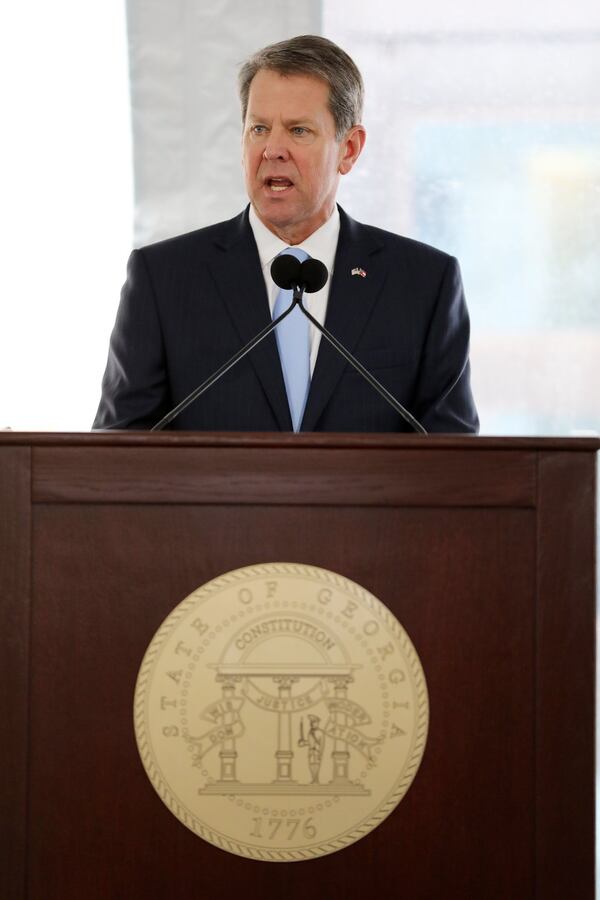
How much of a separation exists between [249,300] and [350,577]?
807 millimetres

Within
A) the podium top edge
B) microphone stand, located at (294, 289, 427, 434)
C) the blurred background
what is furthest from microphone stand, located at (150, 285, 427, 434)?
the blurred background

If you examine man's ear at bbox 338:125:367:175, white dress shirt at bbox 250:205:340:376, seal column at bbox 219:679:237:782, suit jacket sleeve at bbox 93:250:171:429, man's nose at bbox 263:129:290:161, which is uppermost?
man's ear at bbox 338:125:367:175

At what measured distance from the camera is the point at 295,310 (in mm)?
1896

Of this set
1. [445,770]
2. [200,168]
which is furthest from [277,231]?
[445,770]

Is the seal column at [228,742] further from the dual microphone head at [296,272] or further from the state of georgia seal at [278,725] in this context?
the dual microphone head at [296,272]

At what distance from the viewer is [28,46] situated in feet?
9.19

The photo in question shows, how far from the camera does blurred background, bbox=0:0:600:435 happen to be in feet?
8.95

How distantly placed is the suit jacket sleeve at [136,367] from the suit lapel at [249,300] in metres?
0.12

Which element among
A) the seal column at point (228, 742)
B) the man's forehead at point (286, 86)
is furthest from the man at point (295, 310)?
the seal column at point (228, 742)

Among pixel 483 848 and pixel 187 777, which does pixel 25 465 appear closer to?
pixel 187 777

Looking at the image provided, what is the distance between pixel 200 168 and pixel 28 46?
53cm

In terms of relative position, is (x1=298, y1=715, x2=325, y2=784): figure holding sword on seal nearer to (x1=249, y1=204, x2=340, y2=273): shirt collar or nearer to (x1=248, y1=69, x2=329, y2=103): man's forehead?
(x1=249, y1=204, x2=340, y2=273): shirt collar

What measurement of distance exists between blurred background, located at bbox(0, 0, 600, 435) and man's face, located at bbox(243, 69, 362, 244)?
72 centimetres

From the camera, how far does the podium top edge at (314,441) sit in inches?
47.3
